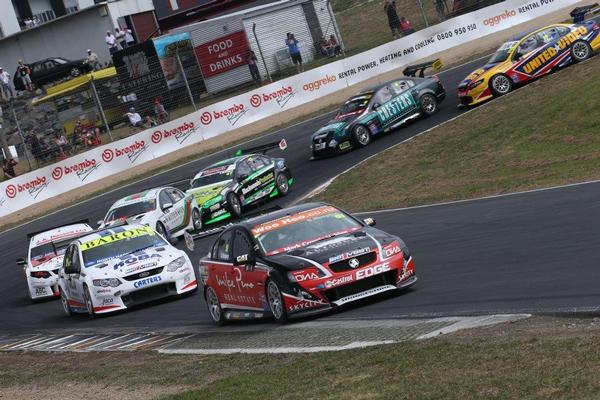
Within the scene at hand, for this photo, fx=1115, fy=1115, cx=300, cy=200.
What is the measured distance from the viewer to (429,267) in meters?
15.0

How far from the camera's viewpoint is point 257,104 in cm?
4212

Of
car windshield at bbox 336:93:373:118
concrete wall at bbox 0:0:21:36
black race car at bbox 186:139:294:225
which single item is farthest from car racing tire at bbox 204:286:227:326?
concrete wall at bbox 0:0:21:36

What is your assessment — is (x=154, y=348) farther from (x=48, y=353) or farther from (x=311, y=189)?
(x=311, y=189)

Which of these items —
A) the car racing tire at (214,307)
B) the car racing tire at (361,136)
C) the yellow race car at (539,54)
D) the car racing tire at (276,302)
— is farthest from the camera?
the car racing tire at (361,136)

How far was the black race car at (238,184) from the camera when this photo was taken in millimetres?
27562

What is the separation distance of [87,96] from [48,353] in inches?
1057

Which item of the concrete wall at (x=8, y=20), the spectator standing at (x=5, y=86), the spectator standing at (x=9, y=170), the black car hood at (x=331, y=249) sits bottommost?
the black car hood at (x=331, y=249)

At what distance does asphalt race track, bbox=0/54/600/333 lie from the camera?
1137 cm

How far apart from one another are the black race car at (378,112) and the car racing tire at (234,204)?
5.38 meters

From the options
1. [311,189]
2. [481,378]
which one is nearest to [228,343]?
[481,378]

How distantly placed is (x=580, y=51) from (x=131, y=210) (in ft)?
43.5

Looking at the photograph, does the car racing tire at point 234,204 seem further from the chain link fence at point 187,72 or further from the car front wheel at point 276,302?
the car front wheel at point 276,302

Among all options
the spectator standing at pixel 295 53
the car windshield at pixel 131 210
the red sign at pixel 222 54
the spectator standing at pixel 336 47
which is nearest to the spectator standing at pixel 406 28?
the spectator standing at pixel 336 47

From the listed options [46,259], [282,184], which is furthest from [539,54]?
[46,259]
